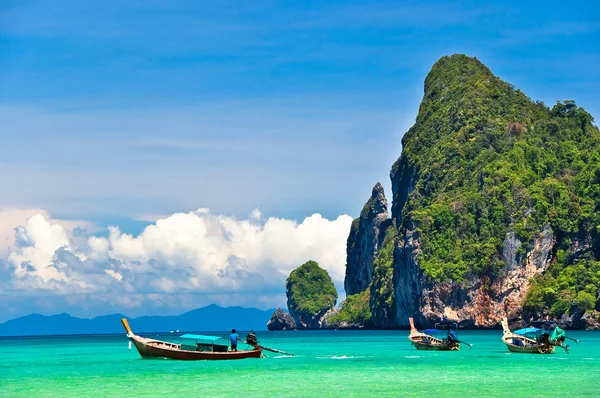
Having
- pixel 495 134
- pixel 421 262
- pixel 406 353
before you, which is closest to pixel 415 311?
Answer: pixel 421 262

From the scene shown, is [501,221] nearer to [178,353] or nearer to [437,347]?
[437,347]

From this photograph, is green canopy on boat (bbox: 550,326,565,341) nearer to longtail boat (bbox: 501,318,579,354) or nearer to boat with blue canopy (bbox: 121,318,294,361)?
longtail boat (bbox: 501,318,579,354)

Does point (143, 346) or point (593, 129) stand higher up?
point (593, 129)

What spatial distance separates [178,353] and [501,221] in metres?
94.1

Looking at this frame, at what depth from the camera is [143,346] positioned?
2329 inches

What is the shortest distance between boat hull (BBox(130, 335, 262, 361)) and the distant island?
7580 centimetres

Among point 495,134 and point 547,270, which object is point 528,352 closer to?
point 547,270

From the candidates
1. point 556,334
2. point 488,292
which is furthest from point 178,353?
point 488,292

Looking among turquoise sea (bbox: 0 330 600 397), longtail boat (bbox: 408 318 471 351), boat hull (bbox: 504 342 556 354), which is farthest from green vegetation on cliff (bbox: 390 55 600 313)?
turquoise sea (bbox: 0 330 600 397)

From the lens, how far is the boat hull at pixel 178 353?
185 ft

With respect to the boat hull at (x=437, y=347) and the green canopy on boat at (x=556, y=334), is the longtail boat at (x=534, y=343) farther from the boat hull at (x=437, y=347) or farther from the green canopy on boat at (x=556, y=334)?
the boat hull at (x=437, y=347)

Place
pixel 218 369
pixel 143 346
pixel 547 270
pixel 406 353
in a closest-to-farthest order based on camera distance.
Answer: pixel 218 369 → pixel 143 346 → pixel 406 353 → pixel 547 270

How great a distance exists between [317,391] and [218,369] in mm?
12980

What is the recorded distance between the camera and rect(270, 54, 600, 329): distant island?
133m
